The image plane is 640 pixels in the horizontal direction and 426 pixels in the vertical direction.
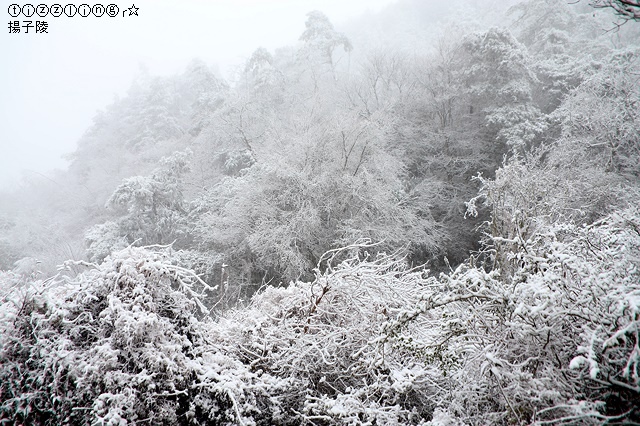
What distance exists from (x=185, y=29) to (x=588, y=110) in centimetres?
5995

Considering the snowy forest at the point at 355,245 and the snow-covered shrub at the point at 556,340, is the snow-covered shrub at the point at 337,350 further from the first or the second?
the snow-covered shrub at the point at 556,340

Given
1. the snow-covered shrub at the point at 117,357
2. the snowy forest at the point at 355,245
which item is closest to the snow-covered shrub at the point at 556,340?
the snowy forest at the point at 355,245

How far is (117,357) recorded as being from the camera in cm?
239

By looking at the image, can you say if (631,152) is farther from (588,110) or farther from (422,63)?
(422,63)

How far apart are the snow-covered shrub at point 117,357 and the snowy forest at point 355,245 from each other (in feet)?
0.06

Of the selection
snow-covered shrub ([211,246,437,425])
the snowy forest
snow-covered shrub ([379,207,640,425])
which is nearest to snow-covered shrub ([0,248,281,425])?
the snowy forest

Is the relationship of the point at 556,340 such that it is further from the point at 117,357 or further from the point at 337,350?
the point at 117,357

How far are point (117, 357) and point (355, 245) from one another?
2.52m

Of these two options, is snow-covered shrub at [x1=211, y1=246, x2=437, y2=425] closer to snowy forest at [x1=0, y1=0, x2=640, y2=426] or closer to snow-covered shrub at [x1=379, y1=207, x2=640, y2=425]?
snowy forest at [x1=0, y1=0, x2=640, y2=426]

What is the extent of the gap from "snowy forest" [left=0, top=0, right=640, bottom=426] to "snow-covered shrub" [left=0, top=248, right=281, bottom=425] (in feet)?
0.06

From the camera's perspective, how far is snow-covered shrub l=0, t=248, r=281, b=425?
2.19 m

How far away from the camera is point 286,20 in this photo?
5153 centimetres

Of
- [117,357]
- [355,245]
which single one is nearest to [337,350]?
[355,245]

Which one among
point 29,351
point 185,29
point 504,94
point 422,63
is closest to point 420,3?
point 422,63
